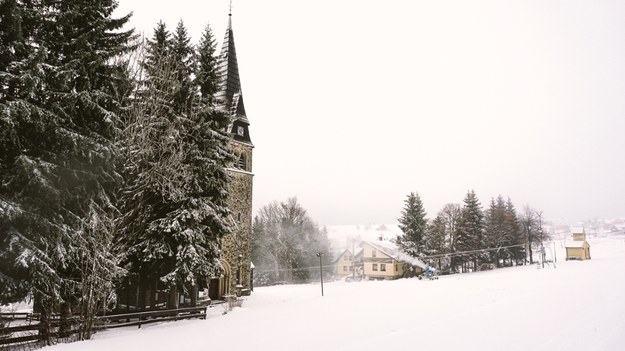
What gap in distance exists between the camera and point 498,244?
55625 millimetres

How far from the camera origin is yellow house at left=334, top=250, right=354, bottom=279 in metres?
68.6

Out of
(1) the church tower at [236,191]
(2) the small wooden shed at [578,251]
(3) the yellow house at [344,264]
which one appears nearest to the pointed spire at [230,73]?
(1) the church tower at [236,191]

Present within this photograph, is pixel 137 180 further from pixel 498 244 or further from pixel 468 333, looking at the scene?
pixel 498 244

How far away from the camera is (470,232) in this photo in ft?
171

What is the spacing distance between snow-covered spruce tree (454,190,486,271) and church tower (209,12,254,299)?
3318cm

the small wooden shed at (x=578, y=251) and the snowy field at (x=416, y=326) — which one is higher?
the small wooden shed at (x=578, y=251)

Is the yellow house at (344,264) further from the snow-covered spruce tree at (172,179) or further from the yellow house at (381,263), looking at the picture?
the snow-covered spruce tree at (172,179)

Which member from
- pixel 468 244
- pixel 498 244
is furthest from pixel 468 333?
pixel 498 244

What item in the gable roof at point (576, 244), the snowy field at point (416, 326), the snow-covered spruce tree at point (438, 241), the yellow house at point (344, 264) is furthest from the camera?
the yellow house at point (344, 264)

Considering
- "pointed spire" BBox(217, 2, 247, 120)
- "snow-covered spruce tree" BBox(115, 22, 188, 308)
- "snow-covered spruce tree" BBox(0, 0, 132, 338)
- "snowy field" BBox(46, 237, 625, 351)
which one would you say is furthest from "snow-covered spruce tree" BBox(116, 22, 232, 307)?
"pointed spire" BBox(217, 2, 247, 120)

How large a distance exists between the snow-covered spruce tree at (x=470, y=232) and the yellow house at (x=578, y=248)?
43.9 ft

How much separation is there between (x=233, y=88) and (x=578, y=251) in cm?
5327

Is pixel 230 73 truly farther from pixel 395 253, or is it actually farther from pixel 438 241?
pixel 438 241

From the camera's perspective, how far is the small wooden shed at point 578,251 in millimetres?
53969
